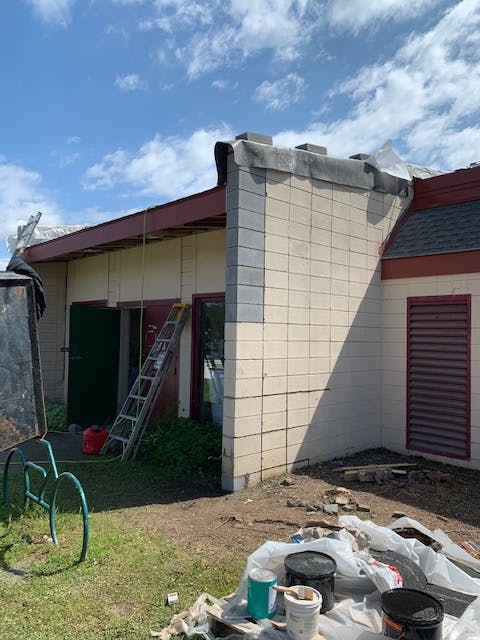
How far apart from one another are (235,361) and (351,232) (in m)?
2.98

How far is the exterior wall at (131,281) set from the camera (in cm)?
859

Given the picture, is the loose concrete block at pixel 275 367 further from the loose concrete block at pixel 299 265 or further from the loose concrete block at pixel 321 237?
the loose concrete block at pixel 321 237

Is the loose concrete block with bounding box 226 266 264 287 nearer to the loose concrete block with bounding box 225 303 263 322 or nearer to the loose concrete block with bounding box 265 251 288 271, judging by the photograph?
the loose concrete block with bounding box 265 251 288 271

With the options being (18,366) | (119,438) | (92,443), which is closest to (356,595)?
(18,366)

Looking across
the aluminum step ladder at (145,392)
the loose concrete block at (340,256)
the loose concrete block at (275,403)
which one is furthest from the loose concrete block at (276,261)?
the aluminum step ladder at (145,392)

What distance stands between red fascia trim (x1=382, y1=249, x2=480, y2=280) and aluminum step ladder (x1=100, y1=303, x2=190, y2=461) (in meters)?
3.41

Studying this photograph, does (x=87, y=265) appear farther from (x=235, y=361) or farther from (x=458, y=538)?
(x=458, y=538)

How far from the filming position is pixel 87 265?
11992 mm

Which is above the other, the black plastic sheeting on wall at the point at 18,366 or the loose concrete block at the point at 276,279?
the loose concrete block at the point at 276,279

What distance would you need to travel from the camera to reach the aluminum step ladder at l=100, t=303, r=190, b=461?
7.80m

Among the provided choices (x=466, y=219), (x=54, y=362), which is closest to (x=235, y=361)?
(x=466, y=219)

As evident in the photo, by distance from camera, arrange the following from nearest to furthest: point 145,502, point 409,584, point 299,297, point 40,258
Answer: point 409,584 → point 145,502 → point 299,297 → point 40,258

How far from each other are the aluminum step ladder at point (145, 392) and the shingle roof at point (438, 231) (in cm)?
365

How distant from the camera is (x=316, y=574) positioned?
3.10m
